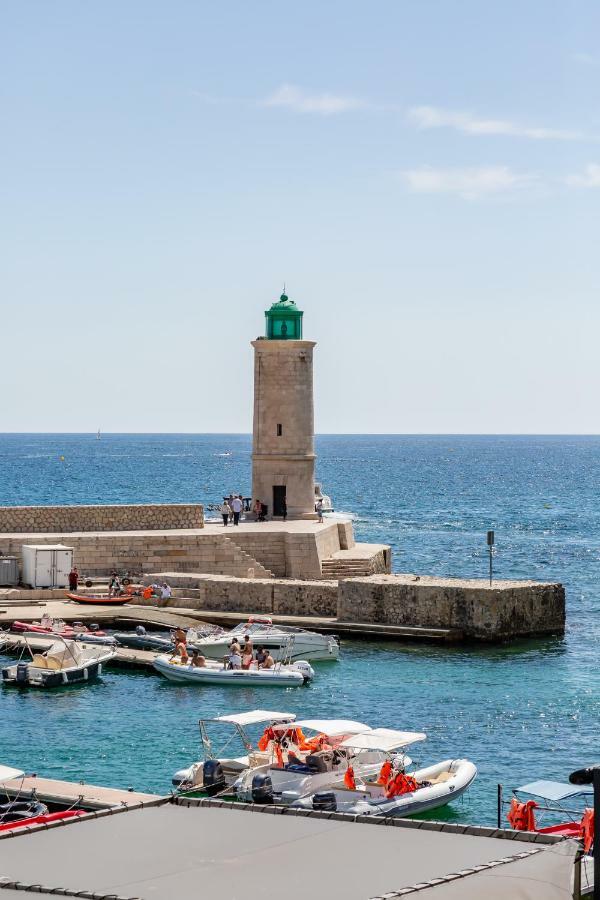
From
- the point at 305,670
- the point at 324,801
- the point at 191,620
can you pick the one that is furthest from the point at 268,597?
the point at 324,801

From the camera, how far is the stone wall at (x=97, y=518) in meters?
35.6

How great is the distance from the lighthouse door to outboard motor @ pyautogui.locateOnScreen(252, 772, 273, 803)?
21.1 meters

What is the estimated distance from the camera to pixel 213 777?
19.5 meters

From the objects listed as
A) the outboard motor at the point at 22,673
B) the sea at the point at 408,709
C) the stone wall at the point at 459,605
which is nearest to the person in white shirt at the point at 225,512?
the stone wall at the point at 459,605

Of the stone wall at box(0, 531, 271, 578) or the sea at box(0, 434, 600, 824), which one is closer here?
the sea at box(0, 434, 600, 824)

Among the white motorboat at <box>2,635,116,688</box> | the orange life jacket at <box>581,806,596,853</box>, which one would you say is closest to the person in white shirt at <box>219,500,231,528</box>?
the white motorboat at <box>2,635,116,688</box>

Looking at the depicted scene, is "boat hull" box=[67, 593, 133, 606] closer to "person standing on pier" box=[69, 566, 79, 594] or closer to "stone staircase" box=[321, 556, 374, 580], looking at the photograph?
"person standing on pier" box=[69, 566, 79, 594]

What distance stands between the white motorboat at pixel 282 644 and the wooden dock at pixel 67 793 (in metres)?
10.8

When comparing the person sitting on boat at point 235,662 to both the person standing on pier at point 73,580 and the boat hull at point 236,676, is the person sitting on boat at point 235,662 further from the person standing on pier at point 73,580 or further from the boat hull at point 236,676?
the person standing on pier at point 73,580

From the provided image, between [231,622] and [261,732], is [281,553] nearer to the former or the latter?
[231,622]

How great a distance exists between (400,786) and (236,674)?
28.9 ft

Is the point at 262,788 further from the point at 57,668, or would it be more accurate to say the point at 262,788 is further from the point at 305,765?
the point at 57,668

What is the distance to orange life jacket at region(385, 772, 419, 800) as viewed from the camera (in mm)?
18609

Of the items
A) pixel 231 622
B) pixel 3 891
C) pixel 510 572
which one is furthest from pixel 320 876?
pixel 510 572
